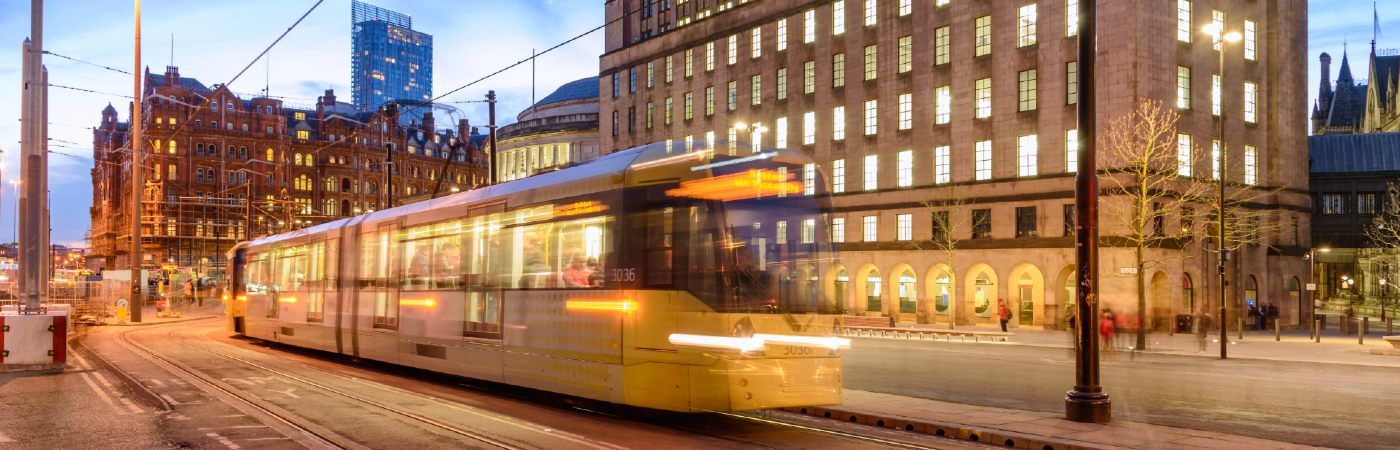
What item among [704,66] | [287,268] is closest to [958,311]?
[704,66]

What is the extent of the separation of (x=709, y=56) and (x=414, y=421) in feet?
166

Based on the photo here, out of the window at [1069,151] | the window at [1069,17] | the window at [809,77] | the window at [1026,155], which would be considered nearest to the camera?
the window at [1069,17]

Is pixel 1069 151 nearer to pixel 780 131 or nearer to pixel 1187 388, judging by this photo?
pixel 780 131

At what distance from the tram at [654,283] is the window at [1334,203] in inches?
2890

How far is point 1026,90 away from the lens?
152 ft

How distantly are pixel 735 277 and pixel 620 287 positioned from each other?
5.39ft

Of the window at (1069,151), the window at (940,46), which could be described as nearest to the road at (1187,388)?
the window at (1069,151)

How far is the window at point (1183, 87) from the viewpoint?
44.5m

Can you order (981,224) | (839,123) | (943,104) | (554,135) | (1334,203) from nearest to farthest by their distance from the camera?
(981,224) < (943,104) < (839,123) < (1334,203) < (554,135)

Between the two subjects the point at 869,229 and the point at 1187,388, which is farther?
the point at 869,229

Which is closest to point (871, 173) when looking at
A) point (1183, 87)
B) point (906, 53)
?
point (906, 53)

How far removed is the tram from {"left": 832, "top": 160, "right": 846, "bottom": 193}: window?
3849 cm

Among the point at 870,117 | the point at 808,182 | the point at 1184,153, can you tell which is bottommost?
the point at 808,182

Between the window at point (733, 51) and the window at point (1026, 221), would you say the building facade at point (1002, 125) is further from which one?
the window at point (733, 51)
